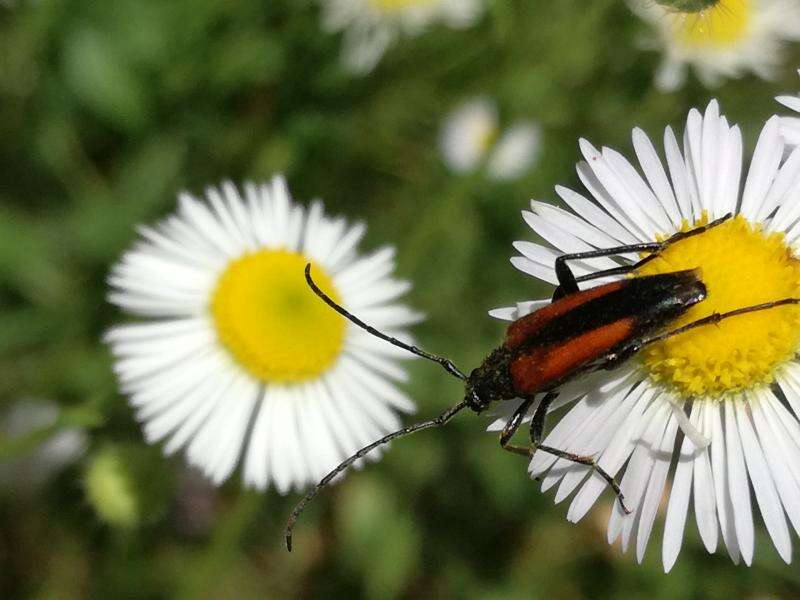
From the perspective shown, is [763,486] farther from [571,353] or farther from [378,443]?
[378,443]

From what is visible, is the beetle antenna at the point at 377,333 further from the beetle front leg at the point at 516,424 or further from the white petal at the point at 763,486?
the white petal at the point at 763,486

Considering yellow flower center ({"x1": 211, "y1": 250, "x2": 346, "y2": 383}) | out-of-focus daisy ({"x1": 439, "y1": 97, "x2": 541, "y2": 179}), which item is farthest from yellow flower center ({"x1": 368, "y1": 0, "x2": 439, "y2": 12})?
yellow flower center ({"x1": 211, "y1": 250, "x2": 346, "y2": 383})

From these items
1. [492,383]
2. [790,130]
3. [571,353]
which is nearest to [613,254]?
[571,353]

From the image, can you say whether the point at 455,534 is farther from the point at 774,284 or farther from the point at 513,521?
the point at 774,284

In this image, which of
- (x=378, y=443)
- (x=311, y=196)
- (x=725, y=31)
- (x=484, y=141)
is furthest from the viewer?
(x=484, y=141)

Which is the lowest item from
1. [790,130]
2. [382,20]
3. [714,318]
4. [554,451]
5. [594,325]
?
[554,451]

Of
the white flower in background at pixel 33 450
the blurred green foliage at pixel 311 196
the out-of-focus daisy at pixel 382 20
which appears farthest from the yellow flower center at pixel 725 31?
the white flower in background at pixel 33 450
